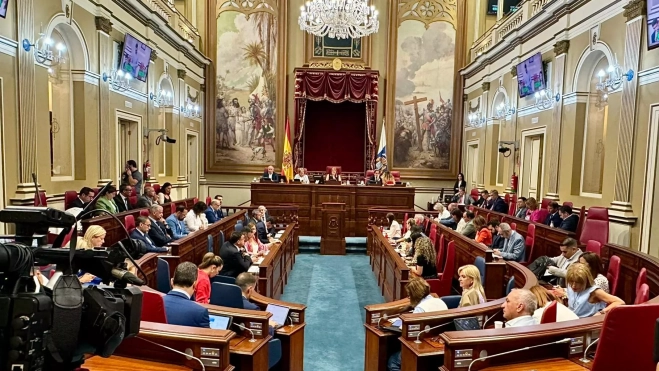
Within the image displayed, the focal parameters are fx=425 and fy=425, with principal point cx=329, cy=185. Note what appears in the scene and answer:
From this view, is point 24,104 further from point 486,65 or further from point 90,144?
point 486,65

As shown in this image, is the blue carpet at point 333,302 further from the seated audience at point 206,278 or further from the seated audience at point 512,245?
the seated audience at point 512,245

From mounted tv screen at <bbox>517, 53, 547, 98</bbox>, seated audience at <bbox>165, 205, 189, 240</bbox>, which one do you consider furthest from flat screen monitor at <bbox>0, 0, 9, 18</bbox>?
mounted tv screen at <bbox>517, 53, 547, 98</bbox>

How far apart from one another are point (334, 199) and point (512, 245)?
16.5 ft

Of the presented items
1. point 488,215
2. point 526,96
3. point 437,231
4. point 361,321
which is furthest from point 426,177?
point 361,321

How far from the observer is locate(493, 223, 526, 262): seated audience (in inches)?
231

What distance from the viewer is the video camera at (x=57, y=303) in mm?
1137

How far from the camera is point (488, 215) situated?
8.65 meters

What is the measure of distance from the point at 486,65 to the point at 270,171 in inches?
273

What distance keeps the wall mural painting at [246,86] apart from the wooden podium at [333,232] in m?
5.66

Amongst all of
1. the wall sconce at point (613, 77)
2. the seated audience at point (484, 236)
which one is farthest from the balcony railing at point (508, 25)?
the seated audience at point (484, 236)

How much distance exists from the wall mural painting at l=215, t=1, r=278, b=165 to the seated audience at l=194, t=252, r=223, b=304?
10691 millimetres

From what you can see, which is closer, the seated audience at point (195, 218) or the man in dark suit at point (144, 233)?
the man in dark suit at point (144, 233)

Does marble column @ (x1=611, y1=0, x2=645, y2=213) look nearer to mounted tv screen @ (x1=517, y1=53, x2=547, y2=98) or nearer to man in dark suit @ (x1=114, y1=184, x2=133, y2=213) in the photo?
mounted tv screen @ (x1=517, y1=53, x2=547, y2=98)

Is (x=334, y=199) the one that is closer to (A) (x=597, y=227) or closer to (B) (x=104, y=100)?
(B) (x=104, y=100)
